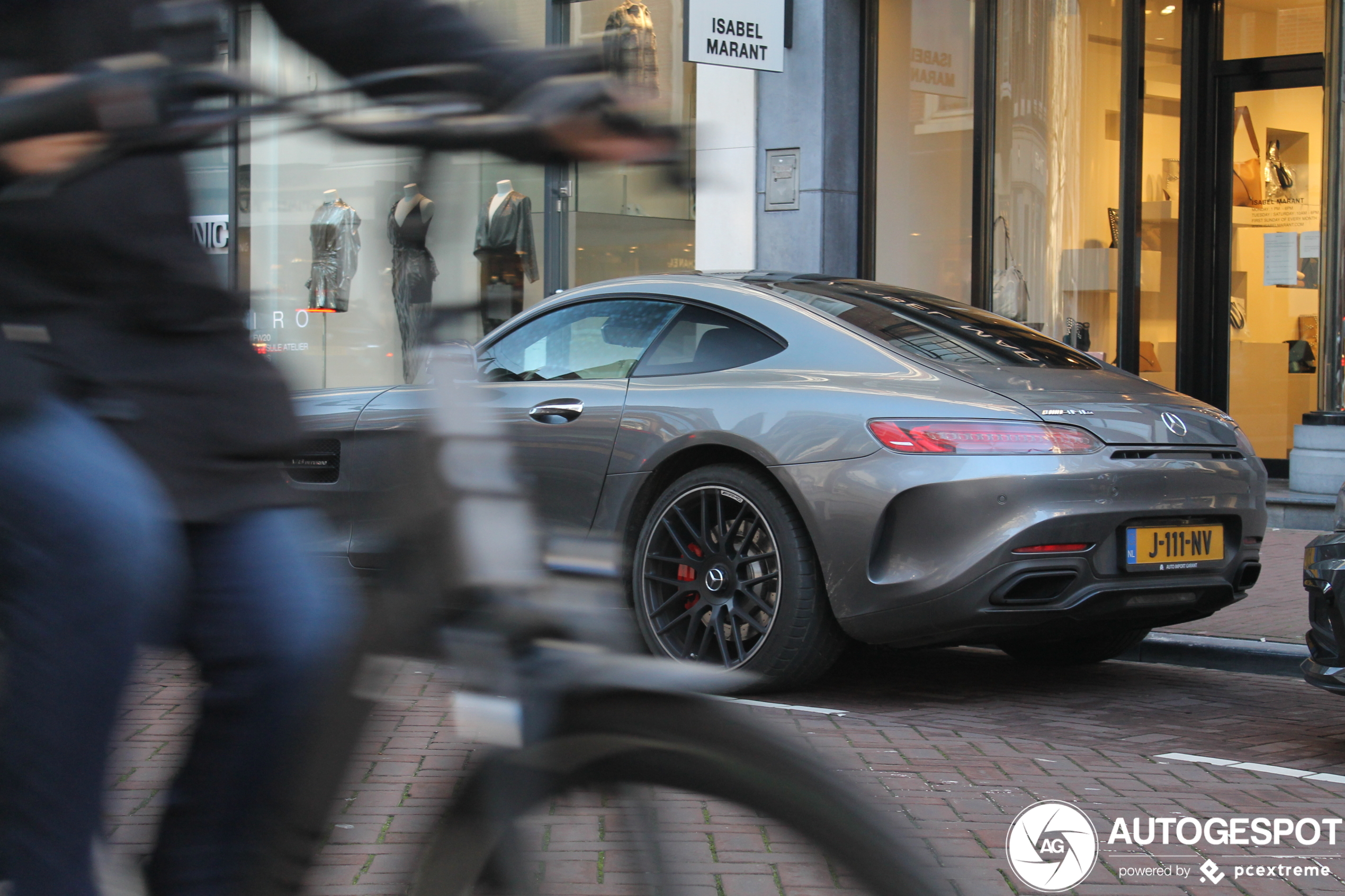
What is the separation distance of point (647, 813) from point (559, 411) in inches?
181

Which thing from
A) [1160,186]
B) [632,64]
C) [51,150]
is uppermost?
[1160,186]

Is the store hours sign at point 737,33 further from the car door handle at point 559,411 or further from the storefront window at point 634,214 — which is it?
the car door handle at point 559,411

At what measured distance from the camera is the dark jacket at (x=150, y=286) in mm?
1581

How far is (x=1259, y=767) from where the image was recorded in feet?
14.6

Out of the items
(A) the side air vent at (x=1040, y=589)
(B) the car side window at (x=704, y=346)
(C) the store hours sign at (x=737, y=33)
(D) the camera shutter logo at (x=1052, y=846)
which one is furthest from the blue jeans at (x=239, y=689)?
(C) the store hours sign at (x=737, y=33)

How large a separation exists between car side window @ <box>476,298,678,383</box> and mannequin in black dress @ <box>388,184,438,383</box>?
13.5ft

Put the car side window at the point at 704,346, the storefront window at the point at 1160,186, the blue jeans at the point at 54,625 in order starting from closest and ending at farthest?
the blue jeans at the point at 54,625
the car side window at the point at 704,346
the storefront window at the point at 1160,186

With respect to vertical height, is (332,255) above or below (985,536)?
above

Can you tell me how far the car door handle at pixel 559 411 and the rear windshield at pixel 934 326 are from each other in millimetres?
890

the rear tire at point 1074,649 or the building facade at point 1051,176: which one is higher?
the building facade at point 1051,176

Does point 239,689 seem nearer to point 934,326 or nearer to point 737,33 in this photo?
point 934,326

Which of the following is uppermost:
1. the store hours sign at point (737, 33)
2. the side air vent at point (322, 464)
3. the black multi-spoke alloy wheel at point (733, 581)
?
the store hours sign at point (737, 33)

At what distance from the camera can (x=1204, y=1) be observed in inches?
513

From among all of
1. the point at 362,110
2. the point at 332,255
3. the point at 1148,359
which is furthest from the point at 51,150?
the point at 332,255
